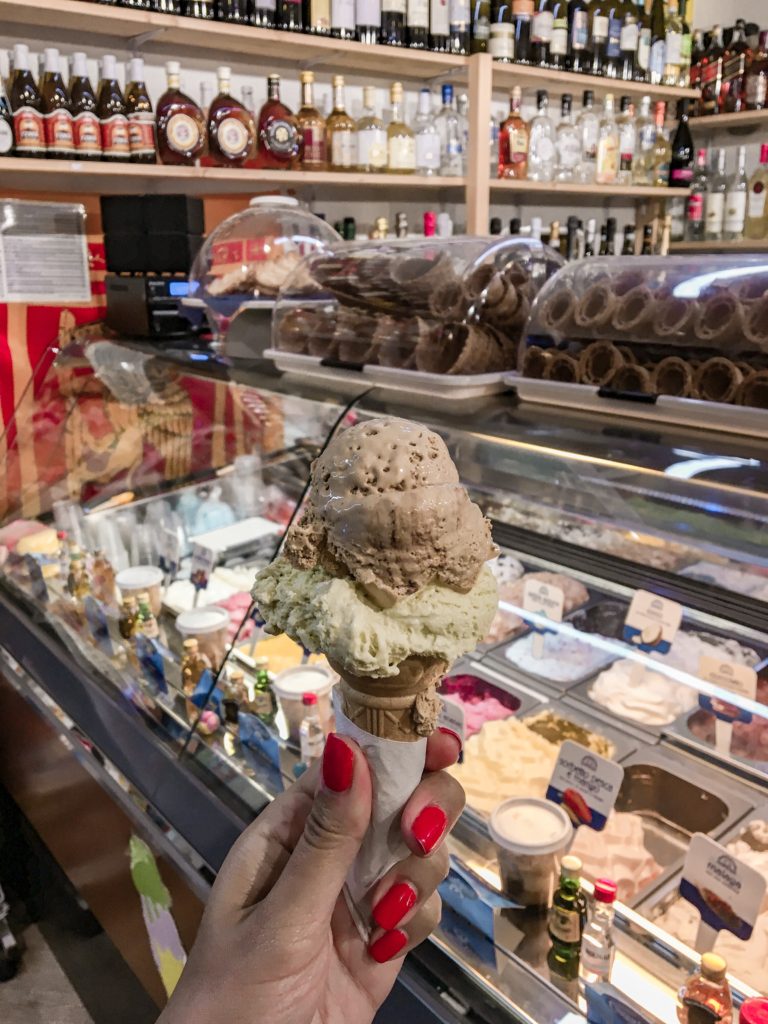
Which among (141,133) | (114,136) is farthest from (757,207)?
(114,136)

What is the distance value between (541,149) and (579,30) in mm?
615

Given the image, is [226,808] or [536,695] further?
[536,695]

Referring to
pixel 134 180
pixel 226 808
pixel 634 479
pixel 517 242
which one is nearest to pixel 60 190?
pixel 134 180

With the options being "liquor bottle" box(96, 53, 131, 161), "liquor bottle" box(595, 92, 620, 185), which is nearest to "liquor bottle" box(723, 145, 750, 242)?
"liquor bottle" box(595, 92, 620, 185)

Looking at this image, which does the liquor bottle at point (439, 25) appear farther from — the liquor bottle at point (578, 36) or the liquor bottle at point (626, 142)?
the liquor bottle at point (626, 142)

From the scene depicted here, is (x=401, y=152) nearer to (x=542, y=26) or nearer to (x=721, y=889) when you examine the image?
(x=542, y=26)

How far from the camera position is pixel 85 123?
121 inches

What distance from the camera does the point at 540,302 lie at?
4.80 feet

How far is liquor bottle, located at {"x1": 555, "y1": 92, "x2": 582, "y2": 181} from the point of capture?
174 inches

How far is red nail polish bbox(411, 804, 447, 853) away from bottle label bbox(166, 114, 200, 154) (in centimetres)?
321

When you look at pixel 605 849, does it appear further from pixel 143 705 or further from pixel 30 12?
pixel 30 12

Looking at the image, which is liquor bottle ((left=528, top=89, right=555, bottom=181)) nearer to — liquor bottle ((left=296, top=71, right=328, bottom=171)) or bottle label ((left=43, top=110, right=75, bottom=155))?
liquor bottle ((left=296, top=71, right=328, bottom=171))

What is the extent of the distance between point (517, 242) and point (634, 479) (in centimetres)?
84

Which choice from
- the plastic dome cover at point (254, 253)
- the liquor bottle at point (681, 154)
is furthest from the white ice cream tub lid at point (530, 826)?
the liquor bottle at point (681, 154)
